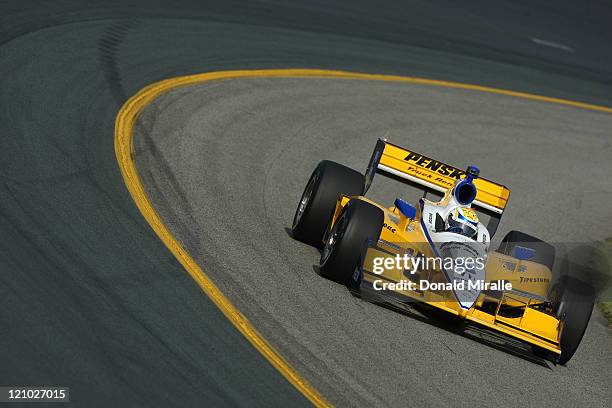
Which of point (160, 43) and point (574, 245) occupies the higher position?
point (160, 43)

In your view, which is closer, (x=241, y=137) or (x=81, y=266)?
(x=81, y=266)

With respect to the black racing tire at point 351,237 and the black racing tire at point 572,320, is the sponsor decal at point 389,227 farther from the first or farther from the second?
the black racing tire at point 572,320

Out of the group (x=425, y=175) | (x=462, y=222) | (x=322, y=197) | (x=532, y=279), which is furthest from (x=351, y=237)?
(x=425, y=175)

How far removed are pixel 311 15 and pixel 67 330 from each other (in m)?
15.6

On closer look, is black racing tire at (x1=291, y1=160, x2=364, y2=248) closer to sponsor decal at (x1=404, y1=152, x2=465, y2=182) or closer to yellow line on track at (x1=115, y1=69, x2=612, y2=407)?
sponsor decal at (x1=404, y1=152, x2=465, y2=182)

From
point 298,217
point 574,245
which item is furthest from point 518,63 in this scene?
point 298,217

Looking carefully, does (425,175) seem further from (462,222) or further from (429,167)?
(462,222)

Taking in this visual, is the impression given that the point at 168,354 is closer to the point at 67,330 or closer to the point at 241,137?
the point at 67,330

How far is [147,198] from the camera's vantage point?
527 inches

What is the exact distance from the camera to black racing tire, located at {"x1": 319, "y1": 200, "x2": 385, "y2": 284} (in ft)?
38.3

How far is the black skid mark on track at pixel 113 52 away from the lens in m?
17.2

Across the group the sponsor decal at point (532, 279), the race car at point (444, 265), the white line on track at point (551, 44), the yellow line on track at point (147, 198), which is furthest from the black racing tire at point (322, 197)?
the white line on track at point (551, 44)

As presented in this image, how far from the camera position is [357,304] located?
1187 centimetres

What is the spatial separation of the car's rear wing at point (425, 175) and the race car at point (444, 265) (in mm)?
738
